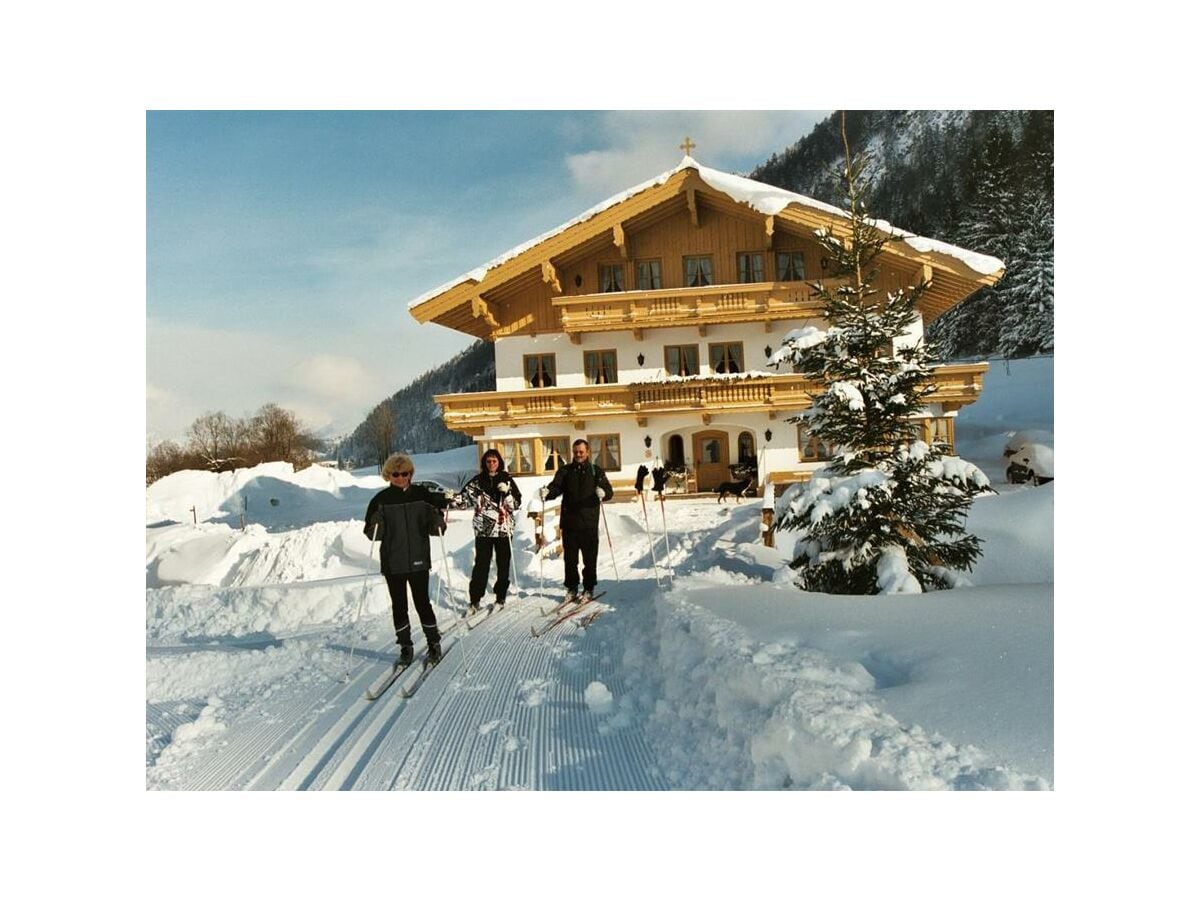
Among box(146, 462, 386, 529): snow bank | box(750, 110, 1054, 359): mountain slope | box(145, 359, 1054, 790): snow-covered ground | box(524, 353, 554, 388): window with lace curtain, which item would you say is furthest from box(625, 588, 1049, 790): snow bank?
box(524, 353, 554, 388): window with lace curtain

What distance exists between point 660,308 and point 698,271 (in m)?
0.75

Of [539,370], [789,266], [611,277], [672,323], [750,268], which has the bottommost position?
[539,370]

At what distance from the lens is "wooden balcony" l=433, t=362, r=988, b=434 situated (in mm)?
6746

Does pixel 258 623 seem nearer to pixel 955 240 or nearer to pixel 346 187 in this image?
pixel 346 187

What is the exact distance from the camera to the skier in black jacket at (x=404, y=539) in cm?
455

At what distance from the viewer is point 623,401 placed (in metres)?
8.30

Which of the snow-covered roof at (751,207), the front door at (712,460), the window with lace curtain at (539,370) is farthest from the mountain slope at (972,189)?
the window with lace curtain at (539,370)

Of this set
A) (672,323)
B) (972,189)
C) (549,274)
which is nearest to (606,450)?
(672,323)

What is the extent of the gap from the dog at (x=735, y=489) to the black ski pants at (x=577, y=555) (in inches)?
68.0

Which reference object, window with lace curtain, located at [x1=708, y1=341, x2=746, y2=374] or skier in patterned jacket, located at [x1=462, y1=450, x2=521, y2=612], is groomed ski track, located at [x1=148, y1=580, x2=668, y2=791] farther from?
window with lace curtain, located at [x1=708, y1=341, x2=746, y2=374]

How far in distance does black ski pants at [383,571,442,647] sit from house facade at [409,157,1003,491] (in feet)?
9.69

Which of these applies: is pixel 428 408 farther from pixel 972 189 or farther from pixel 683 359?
pixel 972 189
